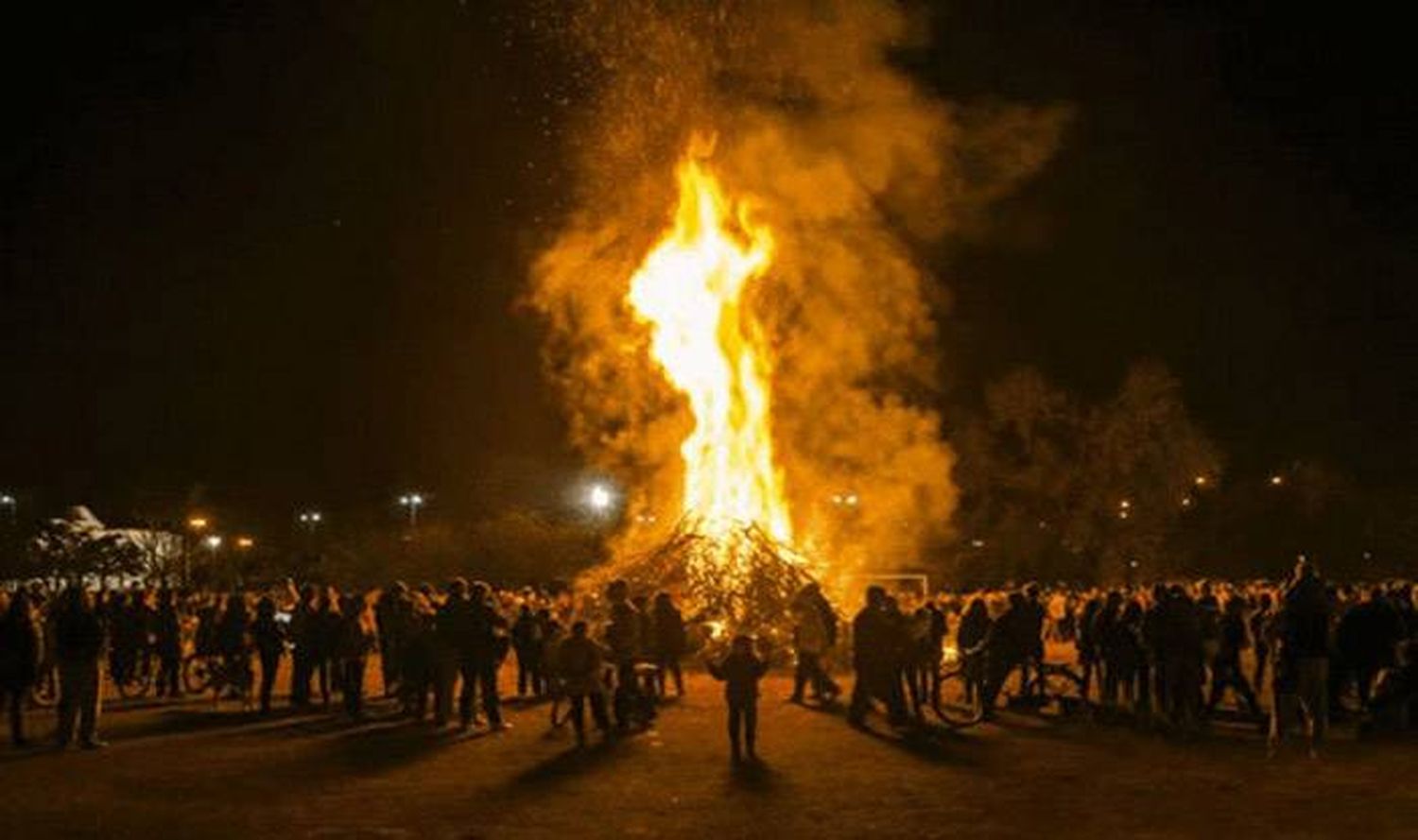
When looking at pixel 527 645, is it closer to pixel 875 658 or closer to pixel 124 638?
pixel 124 638

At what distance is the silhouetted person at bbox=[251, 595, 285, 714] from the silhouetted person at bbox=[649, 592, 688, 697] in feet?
15.4

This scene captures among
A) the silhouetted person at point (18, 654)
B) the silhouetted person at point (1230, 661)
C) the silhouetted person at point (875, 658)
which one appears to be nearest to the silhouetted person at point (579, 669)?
the silhouetted person at point (875, 658)

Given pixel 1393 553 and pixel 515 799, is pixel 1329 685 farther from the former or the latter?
pixel 1393 553

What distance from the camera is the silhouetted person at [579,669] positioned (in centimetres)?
1441

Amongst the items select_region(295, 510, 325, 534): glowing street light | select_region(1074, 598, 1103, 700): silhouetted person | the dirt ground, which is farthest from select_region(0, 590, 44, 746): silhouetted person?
select_region(295, 510, 325, 534): glowing street light

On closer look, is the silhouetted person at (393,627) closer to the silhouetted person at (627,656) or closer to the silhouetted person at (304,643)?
the silhouetted person at (304,643)

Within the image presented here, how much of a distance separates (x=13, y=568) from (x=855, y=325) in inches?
1292

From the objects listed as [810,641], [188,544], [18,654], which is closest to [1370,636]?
[810,641]

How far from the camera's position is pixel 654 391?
123ft

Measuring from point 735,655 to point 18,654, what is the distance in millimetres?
6882

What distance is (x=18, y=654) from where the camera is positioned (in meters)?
14.1

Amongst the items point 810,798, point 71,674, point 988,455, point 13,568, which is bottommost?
point 810,798

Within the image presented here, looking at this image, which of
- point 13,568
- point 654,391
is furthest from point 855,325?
point 13,568

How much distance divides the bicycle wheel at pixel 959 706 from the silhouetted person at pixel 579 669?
3.92 metres
